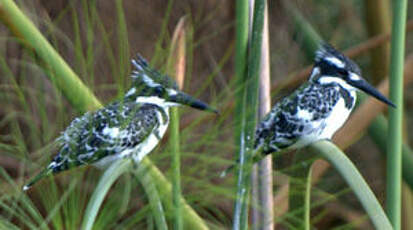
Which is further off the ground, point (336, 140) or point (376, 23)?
point (376, 23)

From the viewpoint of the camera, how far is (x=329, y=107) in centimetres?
111

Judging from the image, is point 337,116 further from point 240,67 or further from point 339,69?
point 240,67

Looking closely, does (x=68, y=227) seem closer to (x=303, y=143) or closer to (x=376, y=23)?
(x=303, y=143)

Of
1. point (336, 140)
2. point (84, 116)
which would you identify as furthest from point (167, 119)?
point (336, 140)

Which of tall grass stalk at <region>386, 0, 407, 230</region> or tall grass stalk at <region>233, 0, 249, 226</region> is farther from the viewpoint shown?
tall grass stalk at <region>386, 0, 407, 230</region>

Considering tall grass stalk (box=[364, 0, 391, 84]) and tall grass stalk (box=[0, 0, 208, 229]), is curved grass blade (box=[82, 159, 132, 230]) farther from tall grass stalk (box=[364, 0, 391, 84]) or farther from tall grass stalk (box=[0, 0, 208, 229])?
tall grass stalk (box=[364, 0, 391, 84])

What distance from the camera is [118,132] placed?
793mm

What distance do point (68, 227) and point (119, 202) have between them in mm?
50

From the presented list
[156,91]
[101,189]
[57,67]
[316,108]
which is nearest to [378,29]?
[316,108]

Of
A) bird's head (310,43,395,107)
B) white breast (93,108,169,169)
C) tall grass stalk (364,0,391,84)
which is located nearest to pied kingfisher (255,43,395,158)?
bird's head (310,43,395,107)

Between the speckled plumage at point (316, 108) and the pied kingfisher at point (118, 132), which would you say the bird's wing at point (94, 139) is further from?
the speckled plumage at point (316, 108)

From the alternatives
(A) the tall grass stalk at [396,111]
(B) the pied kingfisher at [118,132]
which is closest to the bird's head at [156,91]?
(B) the pied kingfisher at [118,132]

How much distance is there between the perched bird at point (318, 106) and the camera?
3.27 feet

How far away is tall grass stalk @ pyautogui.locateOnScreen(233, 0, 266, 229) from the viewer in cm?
67
